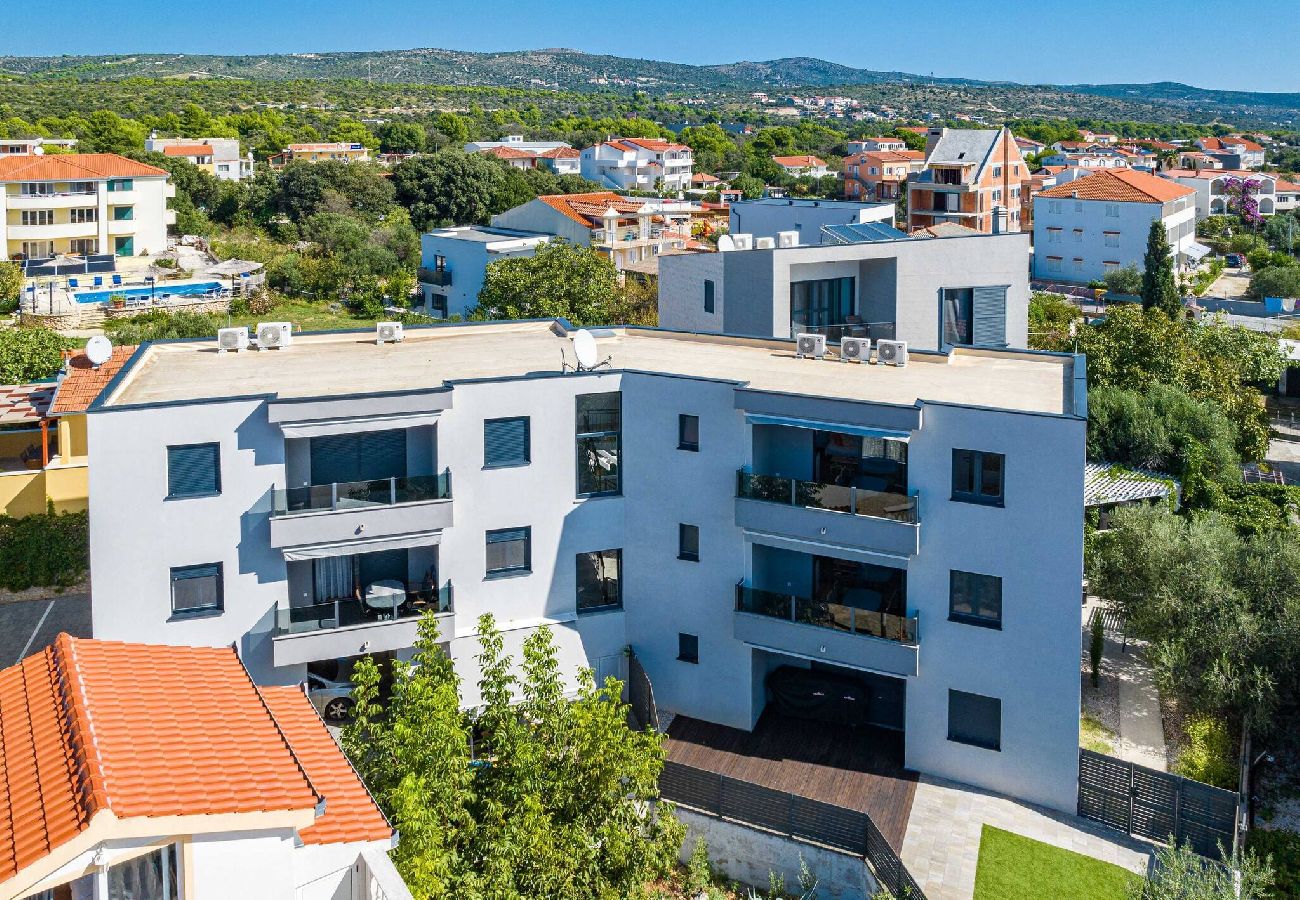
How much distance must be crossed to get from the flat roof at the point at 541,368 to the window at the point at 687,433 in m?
1.04

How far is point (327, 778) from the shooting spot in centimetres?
1336

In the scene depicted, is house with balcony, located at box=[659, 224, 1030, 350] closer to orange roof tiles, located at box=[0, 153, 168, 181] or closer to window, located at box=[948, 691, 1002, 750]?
window, located at box=[948, 691, 1002, 750]

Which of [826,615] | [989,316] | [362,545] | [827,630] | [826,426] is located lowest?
[827,630]

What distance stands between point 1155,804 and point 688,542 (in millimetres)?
9144

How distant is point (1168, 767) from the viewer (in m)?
20.5

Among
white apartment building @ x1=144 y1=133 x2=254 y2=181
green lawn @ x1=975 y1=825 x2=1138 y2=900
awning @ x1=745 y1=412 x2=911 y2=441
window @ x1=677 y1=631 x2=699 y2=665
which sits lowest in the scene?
green lawn @ x1=975 y1=825 x2=1138 y2=900

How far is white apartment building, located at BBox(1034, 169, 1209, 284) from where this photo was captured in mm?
87688

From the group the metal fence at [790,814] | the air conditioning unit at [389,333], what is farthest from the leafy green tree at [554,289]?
the metal fence at [790,814]

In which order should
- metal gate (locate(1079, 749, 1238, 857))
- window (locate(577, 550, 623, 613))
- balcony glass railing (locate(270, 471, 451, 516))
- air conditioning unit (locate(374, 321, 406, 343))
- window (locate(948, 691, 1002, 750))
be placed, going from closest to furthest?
metal gate (locate(1079, 749, 1238, 857))
window (locate(948, 691, 1002, 750))
balcony glass railing (locate(270, 471, 451, 516))
window (locate(577, 550, 623, 613))
air conditioning unit (locate(374, 321, 406, 343))

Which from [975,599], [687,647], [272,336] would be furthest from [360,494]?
[975,599]

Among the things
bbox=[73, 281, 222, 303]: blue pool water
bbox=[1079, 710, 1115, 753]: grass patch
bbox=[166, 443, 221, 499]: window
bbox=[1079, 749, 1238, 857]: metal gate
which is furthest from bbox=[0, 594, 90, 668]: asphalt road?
bbox=[73, 281, 222, 303]: blue pool water

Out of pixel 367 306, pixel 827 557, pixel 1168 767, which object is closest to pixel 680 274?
pixel 827 557

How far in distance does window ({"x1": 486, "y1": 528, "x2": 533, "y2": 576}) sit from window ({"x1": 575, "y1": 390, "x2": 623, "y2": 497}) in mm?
1372

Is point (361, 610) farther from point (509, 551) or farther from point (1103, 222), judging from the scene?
point (1103, 222)
